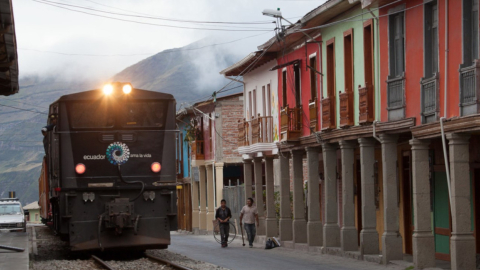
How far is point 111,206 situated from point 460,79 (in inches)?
313

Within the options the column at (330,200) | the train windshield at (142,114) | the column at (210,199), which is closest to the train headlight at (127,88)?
the train windshield at (142,114)

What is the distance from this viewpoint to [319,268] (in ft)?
69.5

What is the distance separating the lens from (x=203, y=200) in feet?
166

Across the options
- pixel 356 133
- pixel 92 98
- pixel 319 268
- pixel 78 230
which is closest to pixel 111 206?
pixel 78 230

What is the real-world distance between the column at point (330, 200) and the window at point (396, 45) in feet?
17.2

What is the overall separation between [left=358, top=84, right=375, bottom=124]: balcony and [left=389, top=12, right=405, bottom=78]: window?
4.36ft

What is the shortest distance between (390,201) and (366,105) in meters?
2.42

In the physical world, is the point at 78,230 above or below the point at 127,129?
below

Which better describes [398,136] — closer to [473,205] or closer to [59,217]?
[473,205]

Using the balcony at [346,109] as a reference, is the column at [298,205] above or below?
below

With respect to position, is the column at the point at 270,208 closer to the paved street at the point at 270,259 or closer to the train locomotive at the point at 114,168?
the paved street at the point at 270,259

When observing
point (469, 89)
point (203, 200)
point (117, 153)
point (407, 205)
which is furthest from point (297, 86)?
point (203, 200)

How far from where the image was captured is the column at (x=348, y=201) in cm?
2470

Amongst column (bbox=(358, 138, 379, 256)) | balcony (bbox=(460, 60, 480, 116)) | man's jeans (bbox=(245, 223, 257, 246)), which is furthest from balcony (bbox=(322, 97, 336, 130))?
balcony (bbox=(460, 60, 480, 116))
